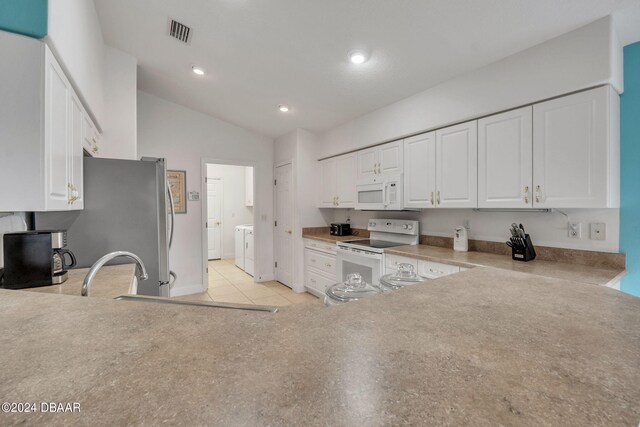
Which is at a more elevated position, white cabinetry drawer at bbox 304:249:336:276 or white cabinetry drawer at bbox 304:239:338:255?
white cabinetry drawer at bbox 304:239:338:255

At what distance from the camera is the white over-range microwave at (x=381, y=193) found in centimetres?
302

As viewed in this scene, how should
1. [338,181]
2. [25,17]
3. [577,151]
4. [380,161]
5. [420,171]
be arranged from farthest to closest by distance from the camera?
[338,181]
[380,161]
[420,171]
[577,151]
[25,17]

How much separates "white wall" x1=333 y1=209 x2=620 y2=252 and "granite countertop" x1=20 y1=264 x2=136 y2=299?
2799 mm

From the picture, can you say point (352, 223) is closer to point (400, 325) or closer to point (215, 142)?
point (215, 142)

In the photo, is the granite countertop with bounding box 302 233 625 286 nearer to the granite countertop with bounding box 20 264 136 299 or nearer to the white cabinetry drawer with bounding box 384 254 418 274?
the white cabinetry drawer with bounding box 384 254 418 274

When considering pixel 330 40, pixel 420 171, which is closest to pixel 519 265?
pixel 420 171

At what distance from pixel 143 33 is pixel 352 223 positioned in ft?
10.7

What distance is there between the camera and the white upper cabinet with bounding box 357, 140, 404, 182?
3091mm

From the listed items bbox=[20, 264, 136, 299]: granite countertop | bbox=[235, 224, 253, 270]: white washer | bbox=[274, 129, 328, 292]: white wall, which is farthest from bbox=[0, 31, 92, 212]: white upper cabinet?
bbox=[235, 224, 253, 270]: white washer

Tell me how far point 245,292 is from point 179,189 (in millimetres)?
1838

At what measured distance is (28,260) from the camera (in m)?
1.33

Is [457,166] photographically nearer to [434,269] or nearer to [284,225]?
[434,269]

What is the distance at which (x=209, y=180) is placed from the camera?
6.62 m

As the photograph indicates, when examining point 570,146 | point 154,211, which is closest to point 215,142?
point 154,211
